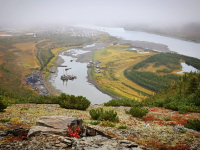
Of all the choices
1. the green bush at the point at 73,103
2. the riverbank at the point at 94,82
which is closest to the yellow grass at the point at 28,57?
the riverbank at the point at 94,82

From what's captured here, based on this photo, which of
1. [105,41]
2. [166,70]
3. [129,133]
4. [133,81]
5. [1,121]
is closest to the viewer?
[129,133]

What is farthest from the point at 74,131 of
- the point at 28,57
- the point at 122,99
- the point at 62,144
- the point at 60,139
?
the point at 28,57

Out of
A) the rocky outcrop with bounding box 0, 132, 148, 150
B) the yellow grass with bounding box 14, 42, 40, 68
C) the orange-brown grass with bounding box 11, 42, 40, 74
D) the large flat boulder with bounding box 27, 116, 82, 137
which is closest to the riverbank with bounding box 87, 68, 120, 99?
the orange-brown grass with bounding box 11, 42, 40, 74

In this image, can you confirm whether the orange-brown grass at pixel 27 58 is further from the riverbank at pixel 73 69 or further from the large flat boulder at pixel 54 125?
the large flat boulder at pixel 54 125

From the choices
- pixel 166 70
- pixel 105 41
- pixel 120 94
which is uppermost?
pixel 105 41

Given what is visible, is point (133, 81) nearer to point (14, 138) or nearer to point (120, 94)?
point (120, 94)

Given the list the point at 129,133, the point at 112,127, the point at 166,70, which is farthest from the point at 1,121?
the point at 166,70
